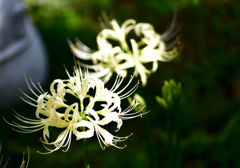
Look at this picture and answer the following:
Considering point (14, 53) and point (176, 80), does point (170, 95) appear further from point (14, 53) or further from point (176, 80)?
point (14, 53)

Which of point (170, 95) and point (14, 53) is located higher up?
point (14, 53)

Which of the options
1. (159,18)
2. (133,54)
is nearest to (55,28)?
(159,18)

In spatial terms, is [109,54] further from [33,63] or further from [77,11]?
[77,11]

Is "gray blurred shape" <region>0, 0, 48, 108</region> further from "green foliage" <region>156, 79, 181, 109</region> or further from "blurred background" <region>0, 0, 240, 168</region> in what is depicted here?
"green foliage" <region>156, 79, 181, 109</region>

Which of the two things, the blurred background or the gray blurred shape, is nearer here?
the blurred background

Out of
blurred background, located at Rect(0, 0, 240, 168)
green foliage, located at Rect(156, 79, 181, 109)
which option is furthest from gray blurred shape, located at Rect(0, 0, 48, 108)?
green foliage, located at Rect(156, 79, 181, 109)

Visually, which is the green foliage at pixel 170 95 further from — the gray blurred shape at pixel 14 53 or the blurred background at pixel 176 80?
the gray blurred shape at pixel 14 53

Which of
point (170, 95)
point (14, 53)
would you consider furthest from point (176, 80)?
point (170, 95)

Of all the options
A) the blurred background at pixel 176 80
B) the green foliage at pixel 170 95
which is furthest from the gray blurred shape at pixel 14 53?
the green foliage at pixel 170 95
